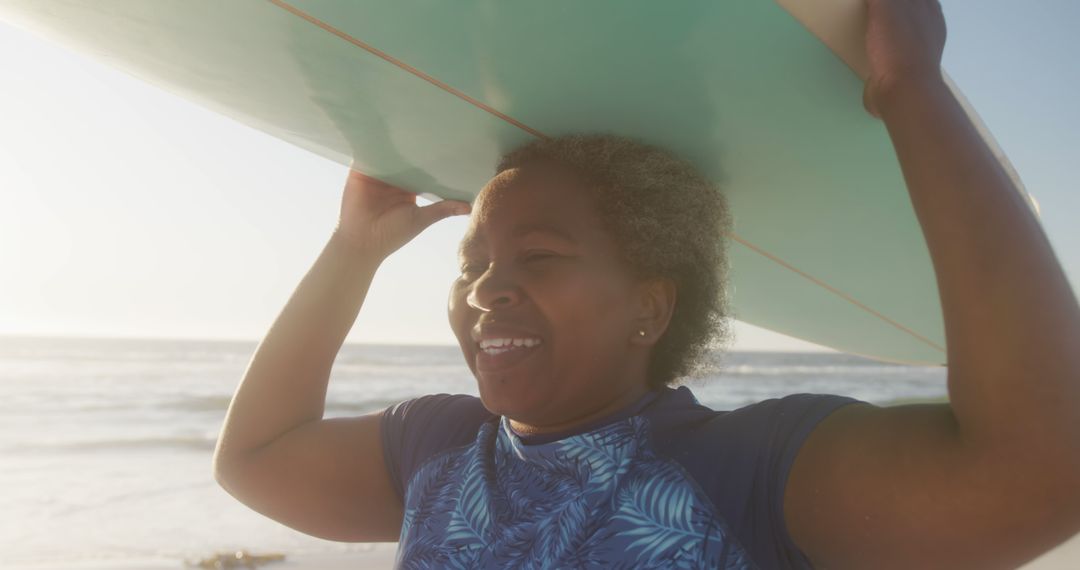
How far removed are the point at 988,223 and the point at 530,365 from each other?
0.81 metres

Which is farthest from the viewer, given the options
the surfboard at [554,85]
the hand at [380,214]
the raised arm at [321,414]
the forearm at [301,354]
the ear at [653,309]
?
the hand at [380,214]

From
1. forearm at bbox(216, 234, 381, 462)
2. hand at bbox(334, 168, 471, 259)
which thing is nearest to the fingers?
hand at bbox(334, 168, 471, 259)

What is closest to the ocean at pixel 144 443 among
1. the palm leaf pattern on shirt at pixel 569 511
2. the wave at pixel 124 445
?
the wave at pixel 124 445

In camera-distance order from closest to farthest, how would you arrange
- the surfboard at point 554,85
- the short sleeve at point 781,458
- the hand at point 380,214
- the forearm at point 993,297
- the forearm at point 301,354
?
1. the forearm at point 993,297
2. the short sleeve at point 781,458
3. the surfboard at point 554,85
4. the forearm at point 301,354
5. the hand at point 380,214

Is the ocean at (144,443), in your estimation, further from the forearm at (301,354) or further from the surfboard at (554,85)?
the forearm at (301,354)

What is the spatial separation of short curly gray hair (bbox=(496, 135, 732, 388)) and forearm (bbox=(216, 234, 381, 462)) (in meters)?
0.67

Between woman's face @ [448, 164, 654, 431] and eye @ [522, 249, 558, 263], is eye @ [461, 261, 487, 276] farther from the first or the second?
eye @ [522, 249, 558, 263]

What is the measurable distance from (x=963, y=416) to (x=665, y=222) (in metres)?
0.77

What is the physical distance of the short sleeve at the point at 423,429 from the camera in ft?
6.12

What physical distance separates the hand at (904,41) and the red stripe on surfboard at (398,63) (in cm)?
81

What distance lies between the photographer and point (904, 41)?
53.4 inches

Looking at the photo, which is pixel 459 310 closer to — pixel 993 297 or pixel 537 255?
pixel 537 255

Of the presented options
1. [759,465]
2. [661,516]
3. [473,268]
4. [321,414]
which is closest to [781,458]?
[759,465]

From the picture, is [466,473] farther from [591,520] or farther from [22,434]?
[22,434]
